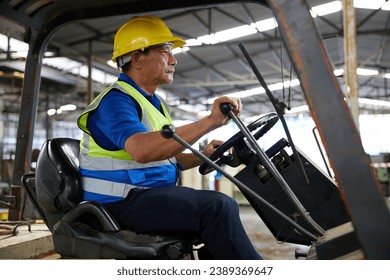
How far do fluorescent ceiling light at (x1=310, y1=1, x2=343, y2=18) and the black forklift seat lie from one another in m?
9.04

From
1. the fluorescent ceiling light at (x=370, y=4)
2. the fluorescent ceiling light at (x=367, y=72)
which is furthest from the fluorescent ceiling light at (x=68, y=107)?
the fluorescent ceiling light at (x=370, y=4)

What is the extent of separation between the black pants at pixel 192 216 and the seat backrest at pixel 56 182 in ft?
0.62

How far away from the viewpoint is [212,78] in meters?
14.6

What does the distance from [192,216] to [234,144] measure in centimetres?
45

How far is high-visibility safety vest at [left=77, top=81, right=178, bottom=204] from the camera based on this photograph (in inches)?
72.1

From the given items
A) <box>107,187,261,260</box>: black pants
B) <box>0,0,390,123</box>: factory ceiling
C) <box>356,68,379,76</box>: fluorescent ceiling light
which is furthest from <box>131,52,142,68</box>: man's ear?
<box>356,68,379,76</box>: fluorescent ceiling light

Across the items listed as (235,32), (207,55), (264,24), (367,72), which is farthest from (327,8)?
(367,72)

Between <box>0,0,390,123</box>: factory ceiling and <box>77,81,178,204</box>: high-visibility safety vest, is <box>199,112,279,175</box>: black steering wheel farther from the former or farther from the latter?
<box>0,0,390,123</box>: factory ceiling

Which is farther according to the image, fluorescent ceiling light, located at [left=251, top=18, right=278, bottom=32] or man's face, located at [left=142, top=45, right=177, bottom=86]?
fluorescent ceiling light, located at [left=251, top=18, right=278, bottom=32]

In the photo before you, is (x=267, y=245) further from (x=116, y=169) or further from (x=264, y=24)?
(x=264, y=24)

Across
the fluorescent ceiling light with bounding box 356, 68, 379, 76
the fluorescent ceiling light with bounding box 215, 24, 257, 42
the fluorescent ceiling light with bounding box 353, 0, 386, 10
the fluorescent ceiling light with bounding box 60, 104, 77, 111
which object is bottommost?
the fluorescent ceiling light with bounding box 60, 104, 77, 111

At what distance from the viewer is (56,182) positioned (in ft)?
6.02

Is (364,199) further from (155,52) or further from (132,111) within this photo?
(155,52)
